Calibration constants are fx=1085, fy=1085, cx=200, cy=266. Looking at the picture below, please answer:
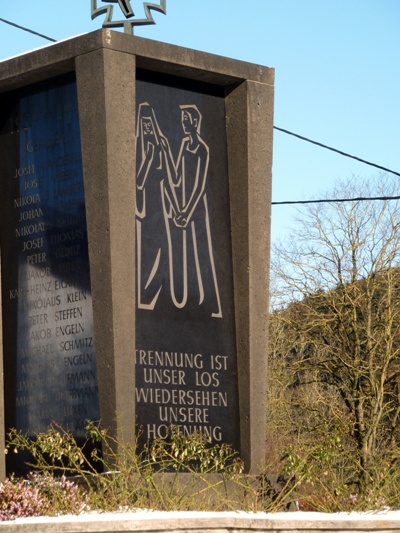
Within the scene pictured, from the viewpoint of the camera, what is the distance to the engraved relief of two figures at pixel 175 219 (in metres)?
9.79

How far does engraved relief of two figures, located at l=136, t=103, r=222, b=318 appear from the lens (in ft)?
32.1

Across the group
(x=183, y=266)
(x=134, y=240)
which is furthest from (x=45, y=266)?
(x=183, y=266)

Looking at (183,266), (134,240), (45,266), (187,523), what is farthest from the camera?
(45,266)

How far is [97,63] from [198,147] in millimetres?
1413

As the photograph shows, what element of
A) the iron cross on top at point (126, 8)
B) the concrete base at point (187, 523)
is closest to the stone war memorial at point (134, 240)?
the iron cross on top at point (126, 8)

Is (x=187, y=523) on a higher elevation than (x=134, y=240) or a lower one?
lower

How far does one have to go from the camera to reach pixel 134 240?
957 centimetres

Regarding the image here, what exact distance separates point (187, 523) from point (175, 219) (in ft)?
11.8

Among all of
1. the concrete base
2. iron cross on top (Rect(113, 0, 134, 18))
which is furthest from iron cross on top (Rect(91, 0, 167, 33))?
the concrete base

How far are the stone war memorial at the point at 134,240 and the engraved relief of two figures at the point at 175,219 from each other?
1 cm

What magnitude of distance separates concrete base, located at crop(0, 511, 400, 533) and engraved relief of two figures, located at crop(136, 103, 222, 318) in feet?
8.67

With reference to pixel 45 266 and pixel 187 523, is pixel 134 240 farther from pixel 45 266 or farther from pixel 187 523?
pixel 187 523

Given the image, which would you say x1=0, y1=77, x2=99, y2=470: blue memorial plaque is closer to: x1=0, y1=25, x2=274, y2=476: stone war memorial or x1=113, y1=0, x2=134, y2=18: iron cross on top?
x1=0, y1=25, x2=274, y2=476: stone war memorial

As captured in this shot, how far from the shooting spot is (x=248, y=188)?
10.4m
